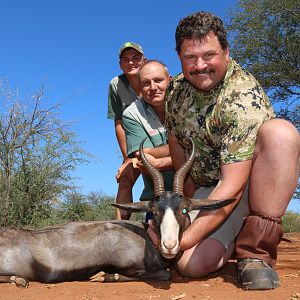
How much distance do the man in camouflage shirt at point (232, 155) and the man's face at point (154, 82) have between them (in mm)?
1252

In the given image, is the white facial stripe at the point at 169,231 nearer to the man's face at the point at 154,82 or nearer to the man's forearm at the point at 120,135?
the man's face at the point at 154,82

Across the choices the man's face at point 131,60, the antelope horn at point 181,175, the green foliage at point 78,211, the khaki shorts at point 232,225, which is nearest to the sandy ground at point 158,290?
the khaki shorts at point 232,225

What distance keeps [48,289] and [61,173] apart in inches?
261

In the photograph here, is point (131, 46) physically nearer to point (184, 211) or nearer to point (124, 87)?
point (124, 87)

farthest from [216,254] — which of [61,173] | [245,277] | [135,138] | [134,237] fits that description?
[61,173]

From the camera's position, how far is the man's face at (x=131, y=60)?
7.22 metres

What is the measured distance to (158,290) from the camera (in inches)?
170

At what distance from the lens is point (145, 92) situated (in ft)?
20.6

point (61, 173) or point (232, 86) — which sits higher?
point (232, 86)

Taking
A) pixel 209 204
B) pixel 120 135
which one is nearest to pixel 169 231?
pixel 209 204

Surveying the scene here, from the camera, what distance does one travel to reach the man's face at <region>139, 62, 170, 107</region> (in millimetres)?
6211

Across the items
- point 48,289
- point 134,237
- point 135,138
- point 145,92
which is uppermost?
point 145,92

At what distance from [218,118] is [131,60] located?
2.89 m

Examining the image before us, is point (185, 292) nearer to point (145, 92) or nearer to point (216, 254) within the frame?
point (216, 254)
